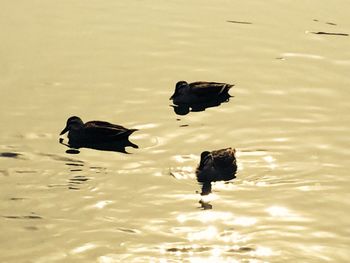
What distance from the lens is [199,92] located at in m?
28.3

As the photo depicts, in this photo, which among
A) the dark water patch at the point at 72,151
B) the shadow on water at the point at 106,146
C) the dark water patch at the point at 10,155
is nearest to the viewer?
the dark water patch at the point at 10,155

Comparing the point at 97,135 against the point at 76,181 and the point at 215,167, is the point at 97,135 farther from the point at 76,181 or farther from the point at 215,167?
the point at 215,167

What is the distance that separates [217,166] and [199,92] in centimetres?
595

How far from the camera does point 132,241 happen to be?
63.4 ft

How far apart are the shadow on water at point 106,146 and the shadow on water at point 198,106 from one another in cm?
304

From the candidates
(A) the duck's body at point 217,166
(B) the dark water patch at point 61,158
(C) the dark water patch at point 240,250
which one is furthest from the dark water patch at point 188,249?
(B) the dark water patch at point 61,158

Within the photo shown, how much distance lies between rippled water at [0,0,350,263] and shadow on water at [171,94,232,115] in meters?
0.35

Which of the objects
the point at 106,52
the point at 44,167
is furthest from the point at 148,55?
the point at 44,167

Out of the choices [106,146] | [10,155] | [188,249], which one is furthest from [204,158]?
[10,155]

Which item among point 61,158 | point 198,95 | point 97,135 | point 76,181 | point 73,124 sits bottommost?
point 76,181

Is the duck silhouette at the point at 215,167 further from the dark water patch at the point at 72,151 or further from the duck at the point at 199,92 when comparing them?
the duck at the point at 199,92

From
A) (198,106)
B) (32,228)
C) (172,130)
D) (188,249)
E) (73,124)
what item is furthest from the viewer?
(198,106)

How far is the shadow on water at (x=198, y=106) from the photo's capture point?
27.7 m

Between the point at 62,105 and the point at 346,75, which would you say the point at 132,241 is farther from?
the point at 346,75
